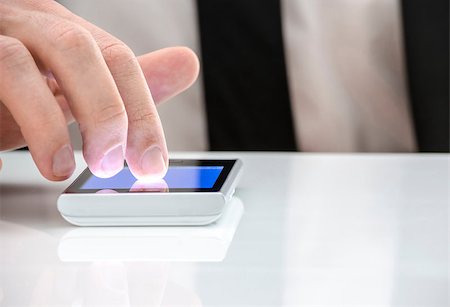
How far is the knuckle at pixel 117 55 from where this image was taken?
741 mm

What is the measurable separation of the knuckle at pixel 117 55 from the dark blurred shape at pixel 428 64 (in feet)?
1.90

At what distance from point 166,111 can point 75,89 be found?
0.62 m

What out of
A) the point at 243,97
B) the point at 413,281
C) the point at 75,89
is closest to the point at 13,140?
the point at 75,89

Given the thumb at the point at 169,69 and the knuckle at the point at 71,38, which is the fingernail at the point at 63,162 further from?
the thumb at the point at 169,69

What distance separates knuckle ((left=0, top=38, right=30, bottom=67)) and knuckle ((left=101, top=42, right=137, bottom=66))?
0.24 ft

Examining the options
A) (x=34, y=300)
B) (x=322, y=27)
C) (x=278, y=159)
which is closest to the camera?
(x=34, y=300)

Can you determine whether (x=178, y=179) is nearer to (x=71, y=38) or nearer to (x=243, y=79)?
(x=71, y=38)

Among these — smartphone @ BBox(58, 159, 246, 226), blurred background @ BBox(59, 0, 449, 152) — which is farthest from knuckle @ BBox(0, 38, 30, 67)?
blurred background @ BBox(59, 0, 449, 152)

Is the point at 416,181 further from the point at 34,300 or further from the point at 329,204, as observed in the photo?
the point at 34,300

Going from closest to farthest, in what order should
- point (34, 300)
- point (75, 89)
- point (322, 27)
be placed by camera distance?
point (34, 300)
point (75, 89)
point (322, 27)

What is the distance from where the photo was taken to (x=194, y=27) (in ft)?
4.29

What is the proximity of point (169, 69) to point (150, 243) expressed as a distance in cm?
26

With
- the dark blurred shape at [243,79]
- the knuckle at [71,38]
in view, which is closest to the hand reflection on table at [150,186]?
the knuckle at [71,38]

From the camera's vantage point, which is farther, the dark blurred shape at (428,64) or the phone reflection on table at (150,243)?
the dark blurred shape at (428,64)
